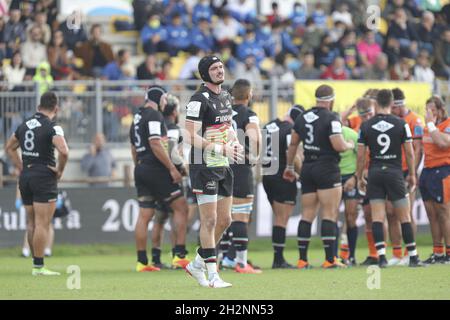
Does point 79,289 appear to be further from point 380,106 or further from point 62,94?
point 62,94

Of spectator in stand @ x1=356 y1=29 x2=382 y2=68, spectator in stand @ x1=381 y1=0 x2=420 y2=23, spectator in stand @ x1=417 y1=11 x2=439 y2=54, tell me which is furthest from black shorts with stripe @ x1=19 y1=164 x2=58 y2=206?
spectator in stand @ x1=381 y1=0 x2=420 y2=23

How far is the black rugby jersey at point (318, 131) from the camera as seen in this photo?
1557 centimetres

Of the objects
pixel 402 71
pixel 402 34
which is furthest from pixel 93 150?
pixel 402 34

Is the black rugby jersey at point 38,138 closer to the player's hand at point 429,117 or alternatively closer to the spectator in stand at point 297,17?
the player's hand at point 429,117

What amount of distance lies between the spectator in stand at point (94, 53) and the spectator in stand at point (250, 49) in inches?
124

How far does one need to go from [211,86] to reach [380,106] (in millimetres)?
3624

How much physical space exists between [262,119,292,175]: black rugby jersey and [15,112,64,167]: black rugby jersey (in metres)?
3.17

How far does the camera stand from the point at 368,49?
26.9m

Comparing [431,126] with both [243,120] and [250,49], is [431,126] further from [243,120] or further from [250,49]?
[250,49]

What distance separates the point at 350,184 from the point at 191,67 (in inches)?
333

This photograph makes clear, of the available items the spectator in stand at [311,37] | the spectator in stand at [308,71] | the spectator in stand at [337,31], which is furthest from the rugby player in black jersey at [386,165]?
the spectator in stand at [337,31]

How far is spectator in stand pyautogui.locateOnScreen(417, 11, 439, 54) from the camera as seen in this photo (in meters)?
27.8

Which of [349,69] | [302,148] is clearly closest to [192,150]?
[302,148]

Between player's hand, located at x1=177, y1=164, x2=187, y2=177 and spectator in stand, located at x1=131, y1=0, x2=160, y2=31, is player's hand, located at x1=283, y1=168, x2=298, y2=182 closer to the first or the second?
player's hand, located at x1=177, y1=164, x2=187, y2=177
